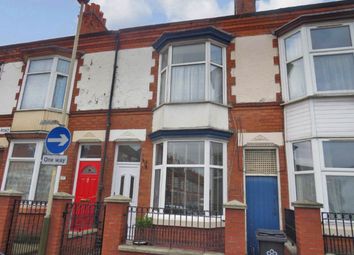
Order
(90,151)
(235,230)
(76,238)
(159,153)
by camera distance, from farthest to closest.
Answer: (90,151), (159,153), (76,238), (235,230)

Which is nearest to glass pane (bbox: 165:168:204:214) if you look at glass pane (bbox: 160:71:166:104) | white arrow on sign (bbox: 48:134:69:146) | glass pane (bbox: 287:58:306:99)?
glass pane (bbox: 160:71:166:104)

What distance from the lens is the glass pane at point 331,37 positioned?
26.3 feet

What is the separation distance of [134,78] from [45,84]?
3.73 metres

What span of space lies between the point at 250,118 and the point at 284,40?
116 inches

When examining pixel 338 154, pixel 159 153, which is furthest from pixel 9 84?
pixel 338 154

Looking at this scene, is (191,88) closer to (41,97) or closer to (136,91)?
(136,91)

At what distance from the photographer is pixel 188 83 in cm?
916

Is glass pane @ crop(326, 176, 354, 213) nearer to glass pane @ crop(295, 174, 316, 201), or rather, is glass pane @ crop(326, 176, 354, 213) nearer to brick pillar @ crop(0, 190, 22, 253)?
glass pane @ crop(295, 174, 316, 201)

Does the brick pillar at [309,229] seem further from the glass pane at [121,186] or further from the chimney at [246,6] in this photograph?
the chimney at [246,6]

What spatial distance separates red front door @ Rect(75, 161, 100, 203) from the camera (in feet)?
31.0

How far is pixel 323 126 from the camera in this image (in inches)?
293

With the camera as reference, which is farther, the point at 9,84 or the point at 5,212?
the point at 9,84

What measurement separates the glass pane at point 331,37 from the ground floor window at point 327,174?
2.99m

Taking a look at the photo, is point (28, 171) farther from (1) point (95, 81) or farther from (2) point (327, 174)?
(2) point (327, 174)
